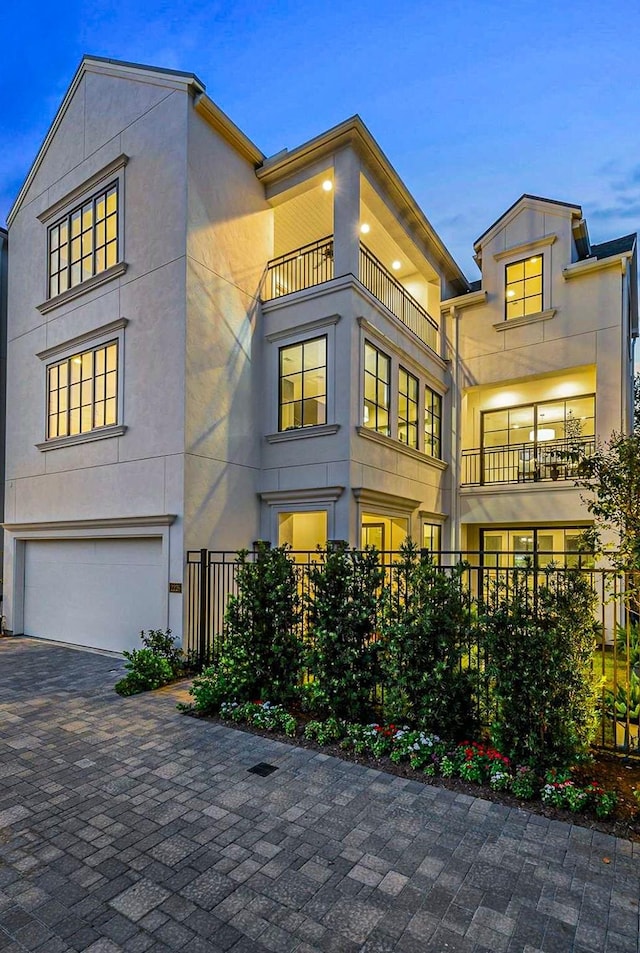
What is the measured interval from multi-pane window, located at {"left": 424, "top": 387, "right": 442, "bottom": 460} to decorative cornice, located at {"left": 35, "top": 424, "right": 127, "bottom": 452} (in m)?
7.06

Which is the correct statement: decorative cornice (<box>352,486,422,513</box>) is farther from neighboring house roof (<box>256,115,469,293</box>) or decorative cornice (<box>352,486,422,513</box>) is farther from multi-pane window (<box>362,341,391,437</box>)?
neighboring house roof (<box>256,115,469,293</box>)

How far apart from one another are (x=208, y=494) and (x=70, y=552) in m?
3.91

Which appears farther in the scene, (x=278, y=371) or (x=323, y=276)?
(x=323, y=276)

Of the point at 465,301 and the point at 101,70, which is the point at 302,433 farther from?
the point at 101,70

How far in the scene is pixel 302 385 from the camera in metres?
9.85

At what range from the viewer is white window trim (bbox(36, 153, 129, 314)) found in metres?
9.41

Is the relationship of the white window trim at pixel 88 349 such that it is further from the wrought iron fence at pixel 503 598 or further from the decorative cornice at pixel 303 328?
the wrought iron fence at pixel 503 598

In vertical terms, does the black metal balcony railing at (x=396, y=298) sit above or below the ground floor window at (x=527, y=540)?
above

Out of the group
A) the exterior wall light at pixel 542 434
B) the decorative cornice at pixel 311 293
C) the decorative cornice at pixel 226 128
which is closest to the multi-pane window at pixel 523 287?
the exterior wall light at pixel 542 434

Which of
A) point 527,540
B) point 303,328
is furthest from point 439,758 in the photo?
point 527,540

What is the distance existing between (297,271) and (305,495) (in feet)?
16.9

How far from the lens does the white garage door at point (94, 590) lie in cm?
880

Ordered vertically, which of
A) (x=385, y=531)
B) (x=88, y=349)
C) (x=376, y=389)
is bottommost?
(x=385, y=531)

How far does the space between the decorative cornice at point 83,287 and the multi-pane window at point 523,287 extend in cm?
907
